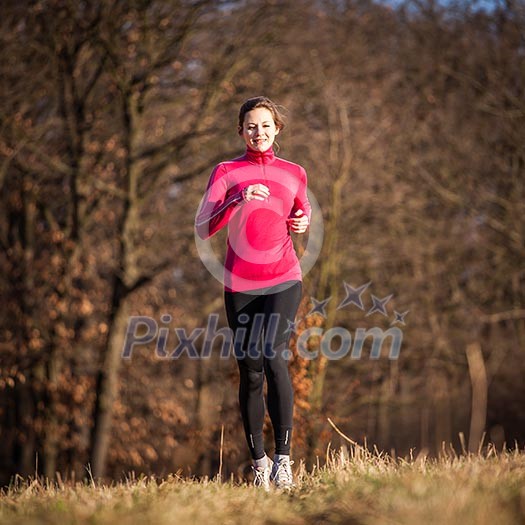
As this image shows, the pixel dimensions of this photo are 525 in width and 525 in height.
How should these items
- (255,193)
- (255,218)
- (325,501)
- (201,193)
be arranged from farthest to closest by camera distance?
(201,193) < (255,218) < (255,193) < (325,501)

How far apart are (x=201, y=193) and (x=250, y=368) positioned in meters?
10.3

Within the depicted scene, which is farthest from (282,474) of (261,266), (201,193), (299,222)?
(201,193)

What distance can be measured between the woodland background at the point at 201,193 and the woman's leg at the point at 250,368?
4.64 meters

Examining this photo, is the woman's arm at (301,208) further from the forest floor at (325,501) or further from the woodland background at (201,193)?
the woodland background at (201,193)

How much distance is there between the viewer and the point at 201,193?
14.5 metres

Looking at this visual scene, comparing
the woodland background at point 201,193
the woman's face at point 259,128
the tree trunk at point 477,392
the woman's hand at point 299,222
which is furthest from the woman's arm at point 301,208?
the tree trunk at point 477,392

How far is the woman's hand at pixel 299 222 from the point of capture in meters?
4.39

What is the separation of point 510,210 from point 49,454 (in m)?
8.25

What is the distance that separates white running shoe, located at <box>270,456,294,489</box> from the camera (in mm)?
4160

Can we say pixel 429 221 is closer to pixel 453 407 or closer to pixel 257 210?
pixel 453 407

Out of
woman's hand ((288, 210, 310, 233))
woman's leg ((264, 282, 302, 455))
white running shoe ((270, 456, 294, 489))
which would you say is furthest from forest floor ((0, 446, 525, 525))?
woman's hand ((288, 210, 310, 233))

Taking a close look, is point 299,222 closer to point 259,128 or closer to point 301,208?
point 301,208

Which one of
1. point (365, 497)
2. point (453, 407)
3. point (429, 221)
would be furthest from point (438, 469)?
point (453, 407)

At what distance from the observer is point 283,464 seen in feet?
14.2
